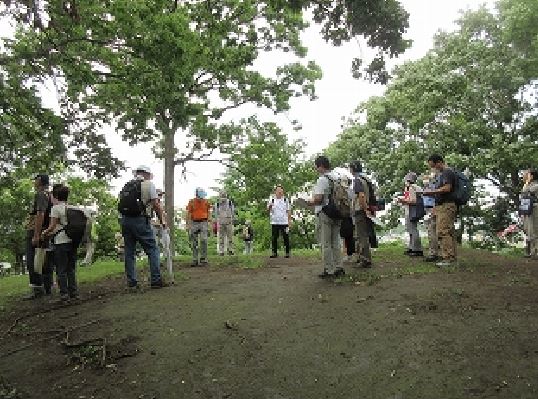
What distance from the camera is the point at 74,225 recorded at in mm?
8070

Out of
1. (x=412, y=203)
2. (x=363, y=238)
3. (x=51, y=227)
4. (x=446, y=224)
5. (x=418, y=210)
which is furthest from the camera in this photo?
(x=418, y=210)

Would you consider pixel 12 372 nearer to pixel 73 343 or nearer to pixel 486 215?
pixel 73 343

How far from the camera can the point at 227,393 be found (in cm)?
429

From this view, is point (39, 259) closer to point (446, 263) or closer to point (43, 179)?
point (43, 179)

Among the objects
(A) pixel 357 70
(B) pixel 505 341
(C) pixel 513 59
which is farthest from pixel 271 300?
(C) pixel 513 59

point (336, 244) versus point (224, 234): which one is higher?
point (224, 234)

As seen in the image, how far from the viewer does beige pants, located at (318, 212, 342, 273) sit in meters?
8.26

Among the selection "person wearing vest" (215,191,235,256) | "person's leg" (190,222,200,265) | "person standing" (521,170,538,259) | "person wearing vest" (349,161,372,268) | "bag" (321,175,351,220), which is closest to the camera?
"bag" (321,175,351,220)

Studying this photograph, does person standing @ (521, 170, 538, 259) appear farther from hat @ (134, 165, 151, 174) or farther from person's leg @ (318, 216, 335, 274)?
hat @ (134, 165, 151, 174)

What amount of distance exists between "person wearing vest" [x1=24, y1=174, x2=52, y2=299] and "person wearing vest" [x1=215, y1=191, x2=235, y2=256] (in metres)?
6.53

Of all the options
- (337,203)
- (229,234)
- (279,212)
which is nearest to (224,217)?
(229,234)

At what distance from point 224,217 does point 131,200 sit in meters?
7.23

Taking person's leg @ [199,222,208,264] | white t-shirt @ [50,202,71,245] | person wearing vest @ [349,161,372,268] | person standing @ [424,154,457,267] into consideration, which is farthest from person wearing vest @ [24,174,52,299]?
person standing @ [424,154,457,267]

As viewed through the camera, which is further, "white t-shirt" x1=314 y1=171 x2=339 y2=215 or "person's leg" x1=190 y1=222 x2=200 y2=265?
"person's leg" x1=190 y1=222 x2=200 y2=265
